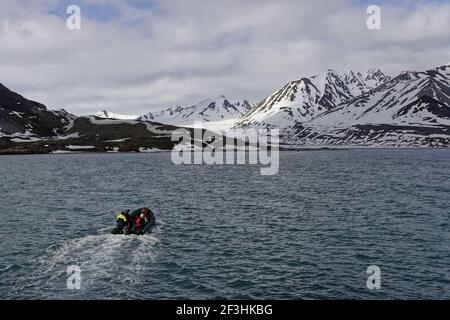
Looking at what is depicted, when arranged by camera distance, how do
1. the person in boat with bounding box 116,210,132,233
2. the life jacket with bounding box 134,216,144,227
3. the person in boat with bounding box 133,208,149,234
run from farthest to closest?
the life jacket with bounding box 134,216,144,227 < the person in boat with bounding box 133,208,149,234 < the person in boat with bounding box 116,210,132,233

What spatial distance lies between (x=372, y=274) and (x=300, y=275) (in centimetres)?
541

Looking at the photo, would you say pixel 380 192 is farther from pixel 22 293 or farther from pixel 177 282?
pixel 22 293

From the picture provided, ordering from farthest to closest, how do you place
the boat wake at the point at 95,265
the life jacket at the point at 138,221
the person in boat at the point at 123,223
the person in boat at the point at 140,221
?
the life jacket at the point at 138,221
the person in boat at the point at 140,221
the person in boat at the point at 123,223
the boat wake at the point at 95,265

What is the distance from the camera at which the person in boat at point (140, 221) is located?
4678cm

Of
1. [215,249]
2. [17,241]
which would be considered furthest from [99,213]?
[215,249]

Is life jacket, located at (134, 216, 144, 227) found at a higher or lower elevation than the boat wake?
higher

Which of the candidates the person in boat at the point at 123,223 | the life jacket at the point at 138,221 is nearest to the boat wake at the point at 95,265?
the person in boat at the point at 123,223

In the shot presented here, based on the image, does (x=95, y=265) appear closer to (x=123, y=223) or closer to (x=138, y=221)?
(x=123, y=223)

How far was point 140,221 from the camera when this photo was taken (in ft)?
157

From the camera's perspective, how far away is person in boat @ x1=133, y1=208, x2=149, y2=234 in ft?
153

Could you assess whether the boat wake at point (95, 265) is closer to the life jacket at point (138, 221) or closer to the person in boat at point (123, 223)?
the person in boat at point (123, 223)

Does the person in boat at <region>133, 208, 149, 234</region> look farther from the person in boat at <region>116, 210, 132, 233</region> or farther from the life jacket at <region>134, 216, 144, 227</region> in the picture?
the person in boat at <region>116, 210, 132, 233</region>

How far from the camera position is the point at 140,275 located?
33.7 metres

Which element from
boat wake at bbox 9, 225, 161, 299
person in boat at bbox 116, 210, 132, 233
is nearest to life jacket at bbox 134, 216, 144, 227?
person in boat at bbox 116, 210, 132, 233
